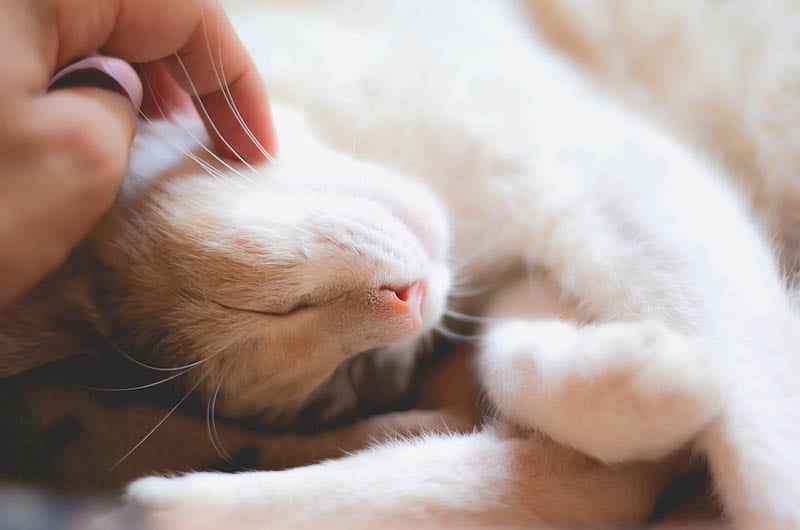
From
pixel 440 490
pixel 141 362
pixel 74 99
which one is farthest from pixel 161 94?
pixel 440 490

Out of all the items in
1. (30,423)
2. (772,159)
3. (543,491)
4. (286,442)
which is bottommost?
(30,423)

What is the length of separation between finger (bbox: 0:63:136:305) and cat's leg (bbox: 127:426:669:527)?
28cm

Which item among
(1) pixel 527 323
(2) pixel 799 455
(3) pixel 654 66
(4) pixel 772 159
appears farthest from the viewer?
(3) pixel 654 66

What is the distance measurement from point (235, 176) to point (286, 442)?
14.3 inches

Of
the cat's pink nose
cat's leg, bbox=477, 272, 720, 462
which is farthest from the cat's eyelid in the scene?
cat's leg, bbox=477, 272, 720, 462

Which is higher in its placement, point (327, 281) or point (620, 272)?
point (620, 272)

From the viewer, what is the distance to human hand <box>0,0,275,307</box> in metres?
0.65

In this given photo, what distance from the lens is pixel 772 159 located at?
107cm

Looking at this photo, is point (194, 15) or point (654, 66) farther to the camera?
point (654, 66)

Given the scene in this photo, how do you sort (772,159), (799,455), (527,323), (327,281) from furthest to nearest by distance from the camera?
1. (772,159)
2. (527,323)
3. (327,281)
4. (799,455)

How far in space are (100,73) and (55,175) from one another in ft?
0.61

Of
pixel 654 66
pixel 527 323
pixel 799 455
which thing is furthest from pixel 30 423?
pixel 654 66

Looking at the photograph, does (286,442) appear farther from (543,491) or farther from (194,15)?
(194,15)

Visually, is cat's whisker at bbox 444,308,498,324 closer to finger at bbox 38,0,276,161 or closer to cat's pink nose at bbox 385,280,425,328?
cat's pink nose at bbox 385,280,425,328
